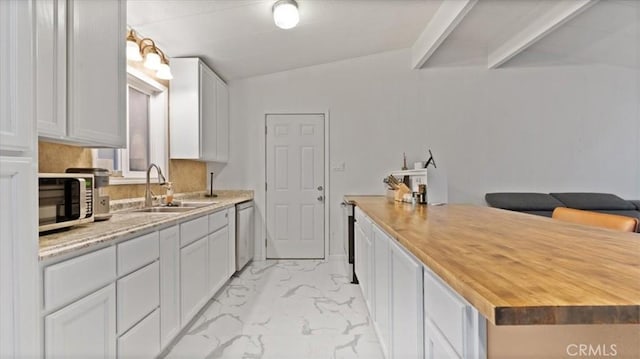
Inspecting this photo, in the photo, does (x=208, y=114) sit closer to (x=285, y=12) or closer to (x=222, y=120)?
(x=222, y=120)

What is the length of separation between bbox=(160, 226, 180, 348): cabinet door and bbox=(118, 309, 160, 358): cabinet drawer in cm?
7

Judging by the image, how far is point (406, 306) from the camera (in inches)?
53.7

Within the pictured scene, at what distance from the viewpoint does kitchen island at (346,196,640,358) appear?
0.61 metres

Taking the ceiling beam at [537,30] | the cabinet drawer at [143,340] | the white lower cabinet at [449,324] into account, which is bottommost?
the cabinet drawer at [143,340]

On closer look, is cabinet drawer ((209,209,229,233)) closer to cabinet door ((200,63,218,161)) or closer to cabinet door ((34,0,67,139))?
cabinet door ((200,63,218,161))

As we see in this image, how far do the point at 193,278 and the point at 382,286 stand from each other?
4.49ft

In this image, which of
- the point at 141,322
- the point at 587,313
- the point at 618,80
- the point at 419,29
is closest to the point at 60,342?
the point at 141,322

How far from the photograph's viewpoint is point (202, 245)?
8.72ft

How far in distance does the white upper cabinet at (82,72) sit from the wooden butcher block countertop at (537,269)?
1.60 m

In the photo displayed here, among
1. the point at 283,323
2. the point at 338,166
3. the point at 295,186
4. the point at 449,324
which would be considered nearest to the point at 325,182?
the point at 338,166

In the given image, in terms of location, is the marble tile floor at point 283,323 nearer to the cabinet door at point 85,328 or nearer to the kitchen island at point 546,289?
the cabinet door at point 85,328

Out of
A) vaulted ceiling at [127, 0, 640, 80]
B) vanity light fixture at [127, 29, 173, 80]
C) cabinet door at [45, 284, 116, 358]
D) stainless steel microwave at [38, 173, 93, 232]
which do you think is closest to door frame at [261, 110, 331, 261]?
vaulted ceiling at [127, 0, 640, 80]

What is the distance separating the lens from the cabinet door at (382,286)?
1.76m

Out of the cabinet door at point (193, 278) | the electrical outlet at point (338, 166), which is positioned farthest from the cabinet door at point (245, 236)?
the electrical outlet at point (338, 166)
